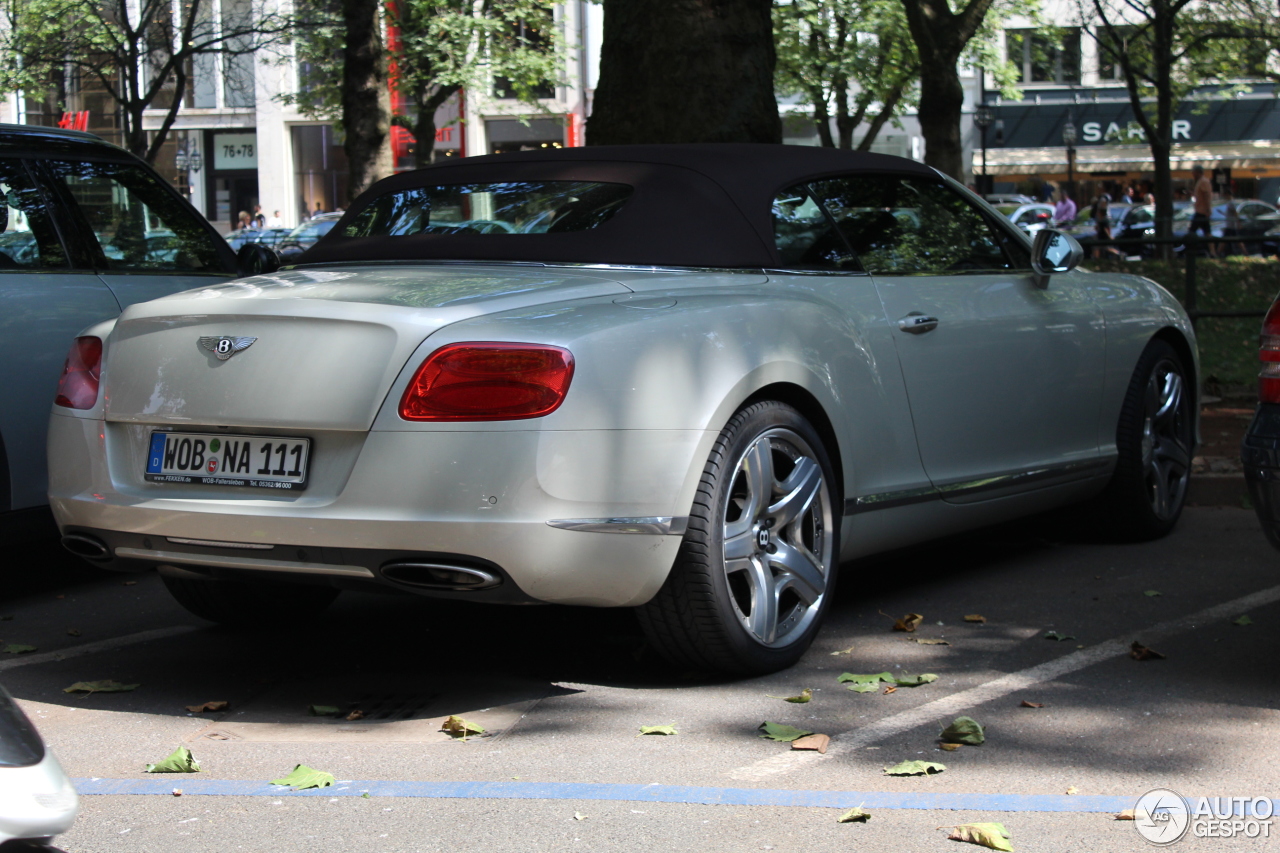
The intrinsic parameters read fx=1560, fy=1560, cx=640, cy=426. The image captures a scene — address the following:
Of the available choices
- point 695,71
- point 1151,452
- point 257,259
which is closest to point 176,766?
point 257,259

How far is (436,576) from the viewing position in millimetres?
3877

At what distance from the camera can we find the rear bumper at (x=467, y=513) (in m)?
3.79

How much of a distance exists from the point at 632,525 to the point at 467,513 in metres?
0.42

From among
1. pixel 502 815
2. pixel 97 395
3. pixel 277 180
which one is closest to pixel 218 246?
pixel 97 395

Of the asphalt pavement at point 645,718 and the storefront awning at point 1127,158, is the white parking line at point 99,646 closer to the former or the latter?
the asphalt pavement at point 645,718

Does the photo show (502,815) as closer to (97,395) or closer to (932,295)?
(97,395)

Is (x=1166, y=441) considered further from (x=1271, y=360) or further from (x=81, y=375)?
(x=81, y=375)

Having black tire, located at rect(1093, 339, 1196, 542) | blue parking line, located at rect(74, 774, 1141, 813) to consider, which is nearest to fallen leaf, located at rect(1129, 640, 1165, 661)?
blue parking line, located at rect(74, 774, 1141, 813)

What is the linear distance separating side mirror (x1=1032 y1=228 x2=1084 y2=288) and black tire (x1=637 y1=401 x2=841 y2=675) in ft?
5.21

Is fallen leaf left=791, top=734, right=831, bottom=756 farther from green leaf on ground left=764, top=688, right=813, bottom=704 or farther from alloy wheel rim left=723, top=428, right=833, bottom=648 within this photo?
alloy wheel rim left=723, top=428, right=833, bottom=648

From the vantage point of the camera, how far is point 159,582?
6.31 m

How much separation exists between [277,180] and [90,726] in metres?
47.2

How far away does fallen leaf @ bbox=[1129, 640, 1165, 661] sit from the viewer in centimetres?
466

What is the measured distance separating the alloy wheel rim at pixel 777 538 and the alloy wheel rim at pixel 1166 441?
2334 mm
